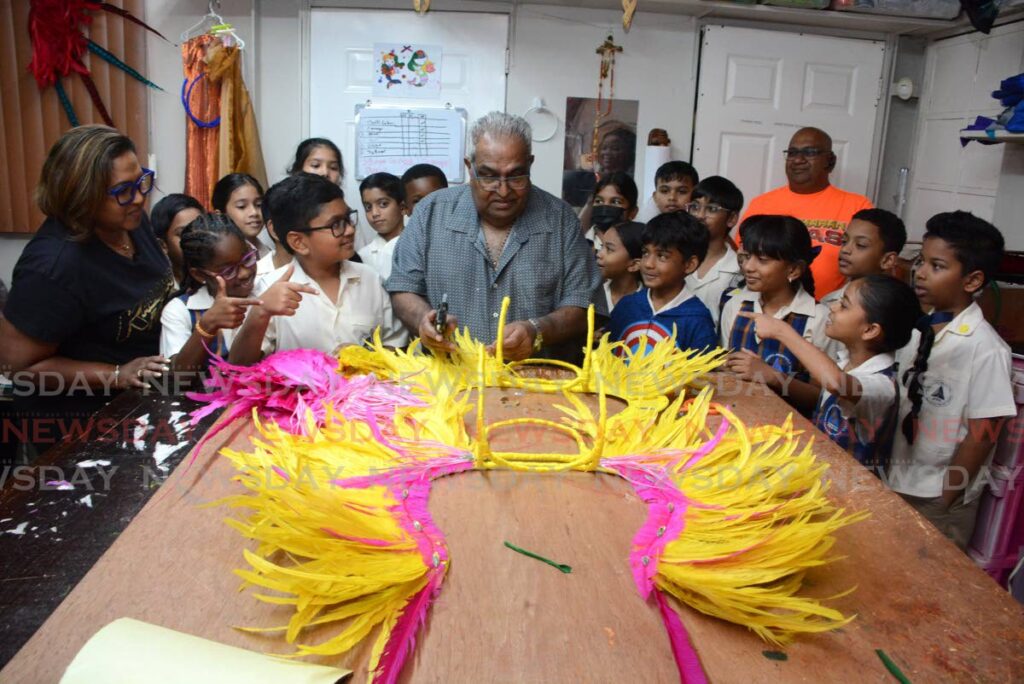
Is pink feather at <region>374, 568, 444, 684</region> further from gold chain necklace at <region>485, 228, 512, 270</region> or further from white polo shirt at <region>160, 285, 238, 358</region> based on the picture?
gold chain necklace at <region>485, 228, 512, 270</region>

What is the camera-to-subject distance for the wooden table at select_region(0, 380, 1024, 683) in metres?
0.93

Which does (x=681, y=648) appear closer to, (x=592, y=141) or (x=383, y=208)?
(x=383, y=208)

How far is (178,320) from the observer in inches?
87.2

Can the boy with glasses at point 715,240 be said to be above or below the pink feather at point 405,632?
above

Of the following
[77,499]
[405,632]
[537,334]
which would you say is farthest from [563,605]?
[537,334]

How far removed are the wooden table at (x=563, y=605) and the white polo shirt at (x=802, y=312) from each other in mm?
1381

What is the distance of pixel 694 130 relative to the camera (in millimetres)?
5434

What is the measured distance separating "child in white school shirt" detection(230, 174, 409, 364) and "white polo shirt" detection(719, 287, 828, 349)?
4.10 feet

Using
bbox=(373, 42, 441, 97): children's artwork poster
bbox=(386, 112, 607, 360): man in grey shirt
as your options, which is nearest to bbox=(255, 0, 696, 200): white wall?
bbox=(373, 42, 441, 97): children's artwork poster

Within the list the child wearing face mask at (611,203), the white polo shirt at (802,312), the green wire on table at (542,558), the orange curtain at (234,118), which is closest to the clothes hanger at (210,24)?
the orange curtain at (234,118)

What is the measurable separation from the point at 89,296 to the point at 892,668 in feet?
6.83

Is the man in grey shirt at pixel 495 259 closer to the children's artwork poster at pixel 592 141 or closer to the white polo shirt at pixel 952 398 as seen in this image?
the white polo shirt at pixel 952 398

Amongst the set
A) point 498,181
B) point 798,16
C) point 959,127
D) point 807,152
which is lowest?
point 498,181

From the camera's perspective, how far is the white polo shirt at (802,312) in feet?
8.72
